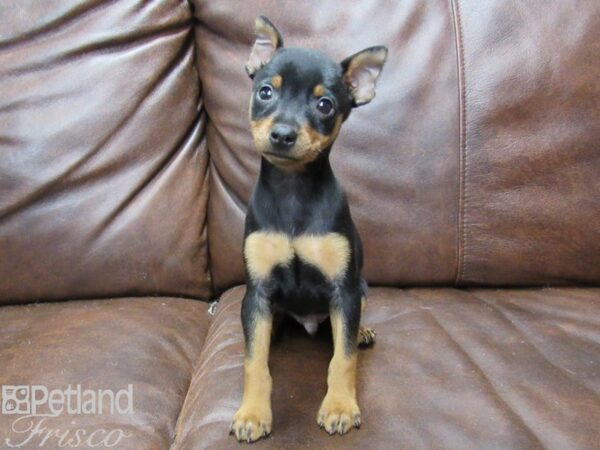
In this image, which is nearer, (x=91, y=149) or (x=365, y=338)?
(x=365, y=338)

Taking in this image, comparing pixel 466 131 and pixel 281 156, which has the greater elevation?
pixel 281 156

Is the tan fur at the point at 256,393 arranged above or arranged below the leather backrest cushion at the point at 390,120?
below

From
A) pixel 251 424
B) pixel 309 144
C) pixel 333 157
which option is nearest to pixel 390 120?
pixel 333 157

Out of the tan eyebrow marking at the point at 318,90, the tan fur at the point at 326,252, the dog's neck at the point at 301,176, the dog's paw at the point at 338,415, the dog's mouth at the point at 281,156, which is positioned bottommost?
the dog's paw at the point at 338,415

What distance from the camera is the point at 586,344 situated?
1.42m

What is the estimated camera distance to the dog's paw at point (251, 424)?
1.10 m

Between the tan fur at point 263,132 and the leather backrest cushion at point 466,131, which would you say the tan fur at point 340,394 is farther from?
the leather backrest cushion at point 466,131

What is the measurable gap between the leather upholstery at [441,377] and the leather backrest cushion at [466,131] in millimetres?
121

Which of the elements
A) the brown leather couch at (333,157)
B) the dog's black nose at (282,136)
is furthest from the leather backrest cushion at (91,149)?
the dog's black nose at (282,136)

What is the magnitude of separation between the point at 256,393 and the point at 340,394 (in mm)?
156

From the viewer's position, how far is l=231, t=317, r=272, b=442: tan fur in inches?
43.5

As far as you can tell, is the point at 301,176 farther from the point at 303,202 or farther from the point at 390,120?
the point at 390,120

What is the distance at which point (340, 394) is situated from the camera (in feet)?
3.87

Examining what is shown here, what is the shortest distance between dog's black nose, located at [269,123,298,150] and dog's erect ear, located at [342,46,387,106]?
0.81 ft
